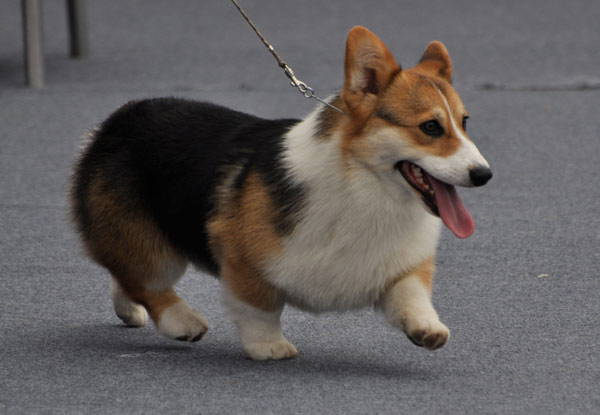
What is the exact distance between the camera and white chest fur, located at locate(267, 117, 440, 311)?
2936 millimetres

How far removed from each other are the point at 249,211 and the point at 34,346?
0.85 m

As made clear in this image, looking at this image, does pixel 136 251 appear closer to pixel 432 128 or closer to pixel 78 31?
pixel 432 128

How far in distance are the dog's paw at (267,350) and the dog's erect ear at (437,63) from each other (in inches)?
36.6

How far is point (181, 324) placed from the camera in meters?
3.25

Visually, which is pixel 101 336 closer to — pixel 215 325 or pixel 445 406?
pixel 215 325

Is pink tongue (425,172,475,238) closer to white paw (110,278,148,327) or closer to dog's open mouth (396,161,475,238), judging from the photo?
dog's open mouth (396,161,475,238)

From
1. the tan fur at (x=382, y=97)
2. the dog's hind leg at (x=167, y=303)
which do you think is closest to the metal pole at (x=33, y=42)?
the dog's hind leg at (x=167, y=303)

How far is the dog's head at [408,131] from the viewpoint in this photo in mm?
2820

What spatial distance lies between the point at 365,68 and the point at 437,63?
0.95 feet

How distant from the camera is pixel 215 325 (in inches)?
141

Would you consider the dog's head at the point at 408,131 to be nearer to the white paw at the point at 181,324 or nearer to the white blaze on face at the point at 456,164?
the white blaze on face at the point at 456,164

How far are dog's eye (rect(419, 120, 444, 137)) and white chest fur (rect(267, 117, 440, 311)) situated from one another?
0.59ft

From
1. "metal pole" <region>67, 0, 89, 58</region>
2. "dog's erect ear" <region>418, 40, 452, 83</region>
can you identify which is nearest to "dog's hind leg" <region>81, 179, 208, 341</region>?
"dog's erect ear" <region>418, 40, 452, 83</region>

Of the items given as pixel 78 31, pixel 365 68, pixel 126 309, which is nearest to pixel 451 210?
pixel 365 68
